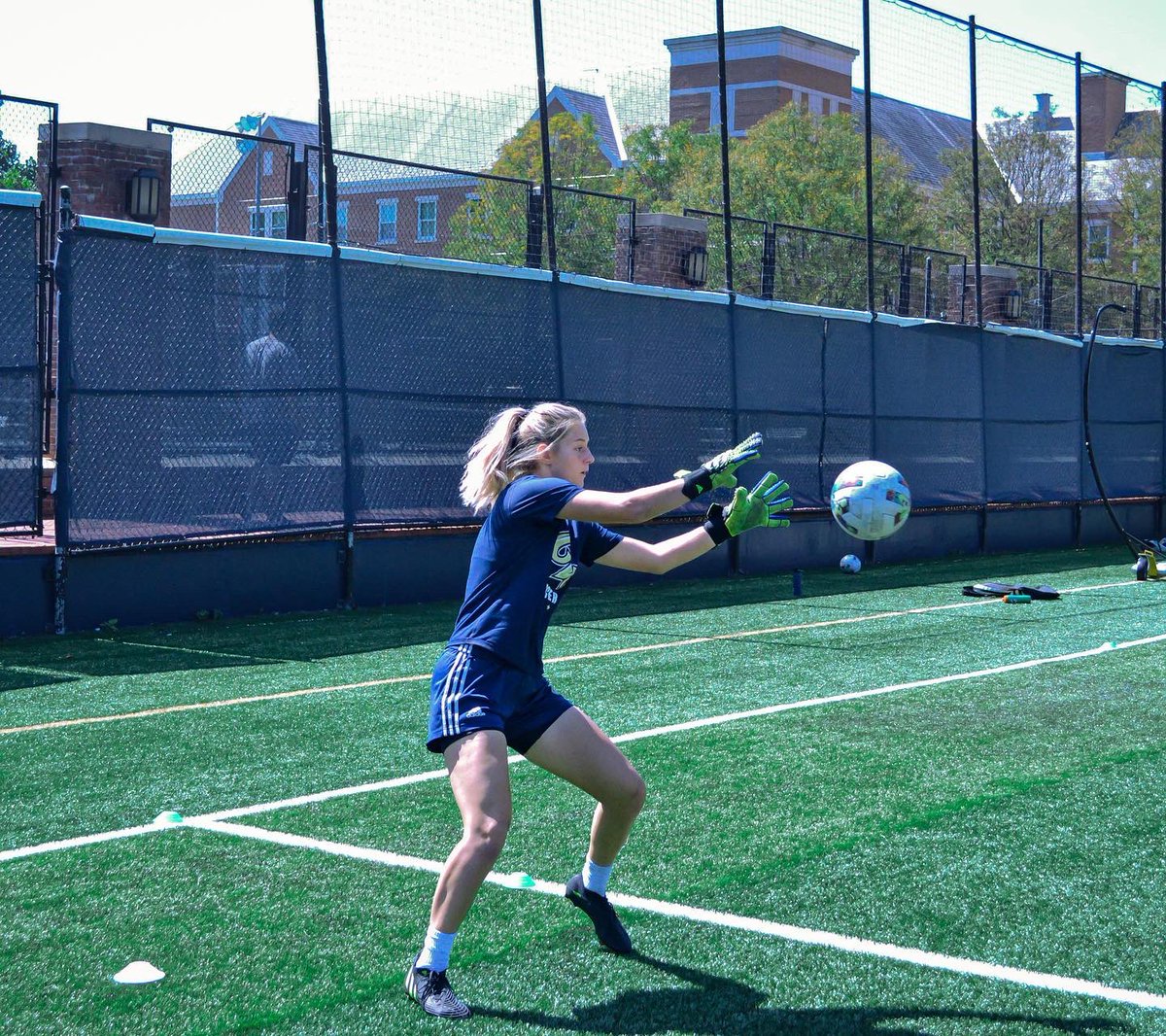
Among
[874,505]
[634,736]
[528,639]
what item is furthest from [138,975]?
[874,505]

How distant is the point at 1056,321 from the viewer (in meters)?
24.1

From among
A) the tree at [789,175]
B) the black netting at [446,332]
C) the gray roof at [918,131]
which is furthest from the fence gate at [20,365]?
the tree at [789,175]

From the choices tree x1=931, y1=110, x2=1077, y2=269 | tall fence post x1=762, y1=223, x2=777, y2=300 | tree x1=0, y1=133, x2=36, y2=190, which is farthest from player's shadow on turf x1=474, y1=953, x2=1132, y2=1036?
tree x1=931, y1=110, x2=1077, y2=269

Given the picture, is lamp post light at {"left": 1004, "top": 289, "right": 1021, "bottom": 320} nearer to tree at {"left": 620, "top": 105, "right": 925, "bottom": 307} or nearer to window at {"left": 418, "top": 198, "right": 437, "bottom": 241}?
window at {"left": 418, "top": 198, "right": 437, "bottom": 241}

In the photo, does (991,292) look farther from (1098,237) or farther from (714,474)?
(1098,237)

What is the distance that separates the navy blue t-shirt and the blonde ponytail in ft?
0.15

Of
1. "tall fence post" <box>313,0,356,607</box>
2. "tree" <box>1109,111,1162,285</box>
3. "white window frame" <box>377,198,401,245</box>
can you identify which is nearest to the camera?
"tall fence post" <box>313,0,356,607</box>

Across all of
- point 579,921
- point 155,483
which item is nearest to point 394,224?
point 155,483

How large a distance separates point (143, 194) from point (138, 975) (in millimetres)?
12862

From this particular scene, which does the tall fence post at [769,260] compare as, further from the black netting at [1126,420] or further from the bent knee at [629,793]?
the bent knee at [629,793]

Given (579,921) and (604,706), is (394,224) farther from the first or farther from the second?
(579,921)

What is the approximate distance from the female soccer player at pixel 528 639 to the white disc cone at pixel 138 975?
0.81m

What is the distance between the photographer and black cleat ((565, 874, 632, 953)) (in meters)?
4.64

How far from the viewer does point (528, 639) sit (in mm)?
4465
